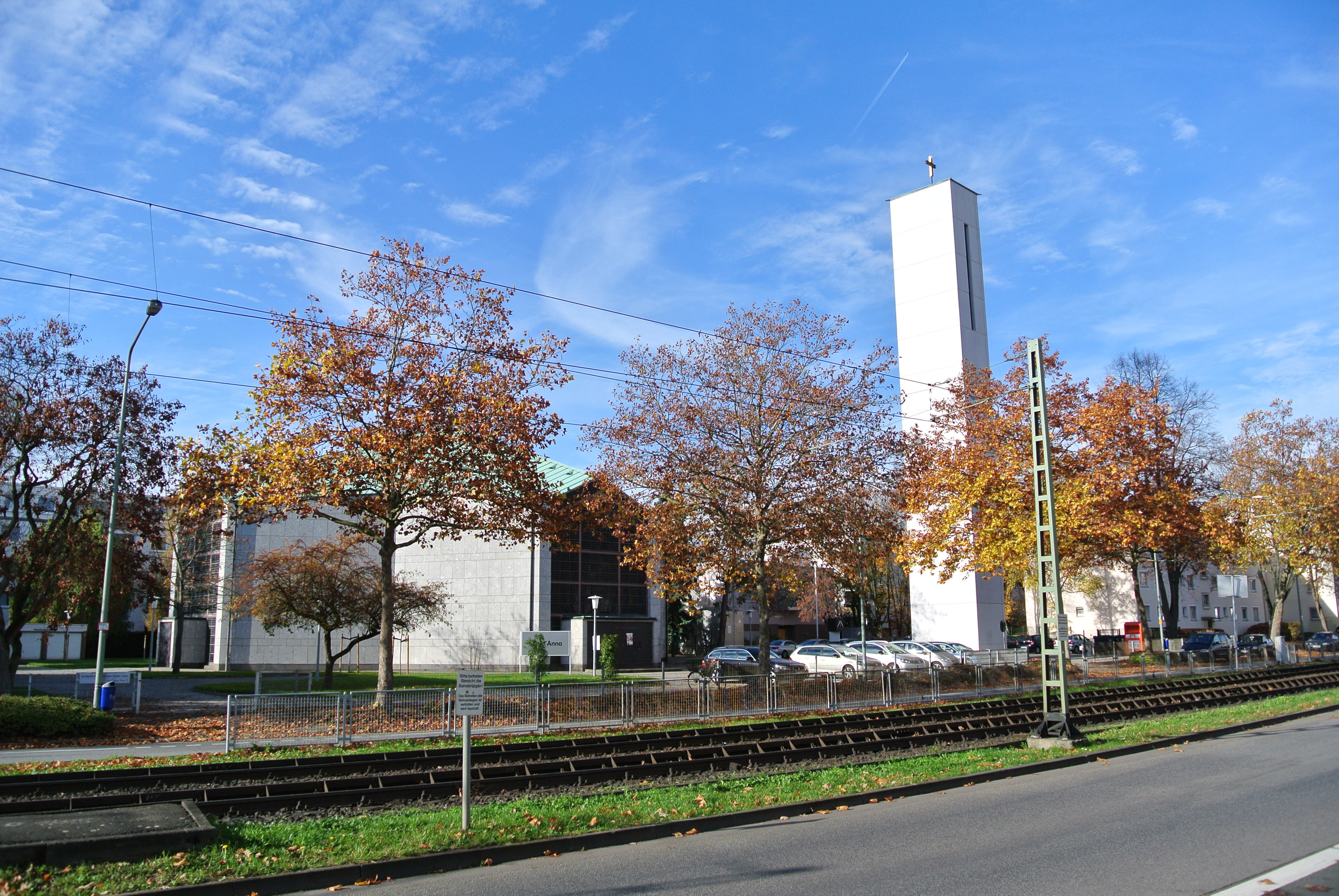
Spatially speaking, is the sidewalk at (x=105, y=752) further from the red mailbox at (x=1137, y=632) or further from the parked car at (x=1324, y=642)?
the parked car at (x=1324, y=642)

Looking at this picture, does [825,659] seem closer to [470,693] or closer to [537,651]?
[537,651]

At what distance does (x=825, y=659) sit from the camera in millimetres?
38312

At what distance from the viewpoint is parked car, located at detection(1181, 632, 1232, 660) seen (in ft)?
140

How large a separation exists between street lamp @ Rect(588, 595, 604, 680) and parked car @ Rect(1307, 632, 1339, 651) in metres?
40.0

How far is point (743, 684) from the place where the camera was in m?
24.5

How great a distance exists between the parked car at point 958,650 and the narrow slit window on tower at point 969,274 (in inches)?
672

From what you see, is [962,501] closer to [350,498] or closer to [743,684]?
[743,684]

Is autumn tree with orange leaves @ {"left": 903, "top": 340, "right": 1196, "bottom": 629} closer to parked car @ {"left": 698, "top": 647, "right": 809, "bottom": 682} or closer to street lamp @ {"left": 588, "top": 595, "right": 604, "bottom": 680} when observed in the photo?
parked car @ {"left": 698, "top": 647, "right": 809, "bottom": 682}

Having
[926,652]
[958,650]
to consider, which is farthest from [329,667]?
[958,650]

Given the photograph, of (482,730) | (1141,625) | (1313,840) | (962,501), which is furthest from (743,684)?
(1141,625)

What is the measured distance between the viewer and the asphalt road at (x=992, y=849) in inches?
314

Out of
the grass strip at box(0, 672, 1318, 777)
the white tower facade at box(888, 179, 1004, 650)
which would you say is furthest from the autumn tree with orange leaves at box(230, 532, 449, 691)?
the white tower facade at box(888, 179, 1004, 650)

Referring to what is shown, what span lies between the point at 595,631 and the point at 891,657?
14.2 m

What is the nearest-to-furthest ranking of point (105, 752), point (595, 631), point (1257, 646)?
point (105, 752), point (595, 631), point (1257, 646)
